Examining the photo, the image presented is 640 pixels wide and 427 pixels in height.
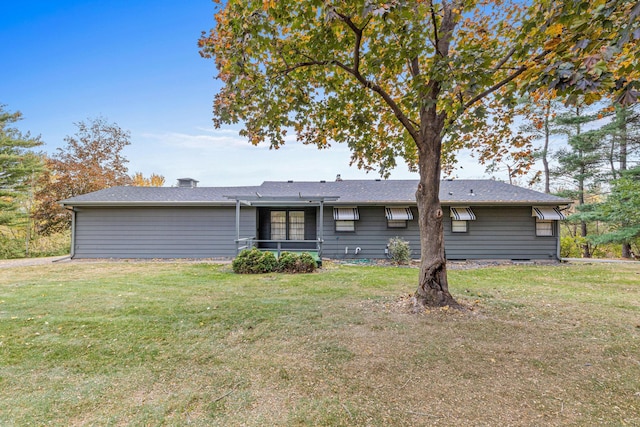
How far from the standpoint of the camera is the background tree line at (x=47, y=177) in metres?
13.8

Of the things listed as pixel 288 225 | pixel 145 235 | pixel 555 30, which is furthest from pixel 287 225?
pixel 555 30

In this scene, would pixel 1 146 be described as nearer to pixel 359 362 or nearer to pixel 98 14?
pixel 98 14

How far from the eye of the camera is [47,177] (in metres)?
15.9

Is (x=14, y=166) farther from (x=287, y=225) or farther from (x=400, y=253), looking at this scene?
(x=400, y=253)

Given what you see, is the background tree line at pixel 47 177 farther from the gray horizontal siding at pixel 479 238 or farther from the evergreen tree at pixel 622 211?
the evergreen tree at pixel 622 211

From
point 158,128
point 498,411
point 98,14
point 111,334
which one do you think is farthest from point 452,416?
point 158,128

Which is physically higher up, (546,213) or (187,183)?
(187,183)

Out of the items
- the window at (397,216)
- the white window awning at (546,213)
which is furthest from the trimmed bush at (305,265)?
the white window awning at (546,213)

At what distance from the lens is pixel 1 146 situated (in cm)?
1374

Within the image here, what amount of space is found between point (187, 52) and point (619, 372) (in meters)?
11.7

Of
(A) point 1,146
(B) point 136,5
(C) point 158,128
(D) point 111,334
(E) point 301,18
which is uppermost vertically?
(B) point 136,5

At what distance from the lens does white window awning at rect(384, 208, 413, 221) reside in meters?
10.9

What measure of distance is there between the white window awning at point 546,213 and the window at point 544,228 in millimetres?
551

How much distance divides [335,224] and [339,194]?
59.4 inches
